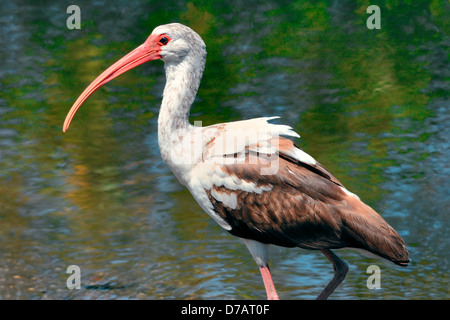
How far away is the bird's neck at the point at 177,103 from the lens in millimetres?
6738

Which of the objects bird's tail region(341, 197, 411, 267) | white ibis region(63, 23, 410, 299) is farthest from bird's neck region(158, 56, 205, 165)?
bird's tail region(341, 197, 411, 267)

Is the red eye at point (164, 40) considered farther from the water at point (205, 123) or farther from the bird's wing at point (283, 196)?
the water at point (205, 123)

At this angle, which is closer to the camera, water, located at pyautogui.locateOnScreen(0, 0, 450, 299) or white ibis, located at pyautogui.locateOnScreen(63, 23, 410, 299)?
white ibis, located at pyautogui.locateOnScreen(63, 23, 410, 299)

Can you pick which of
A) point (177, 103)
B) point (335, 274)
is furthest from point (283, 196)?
point (177, 103)

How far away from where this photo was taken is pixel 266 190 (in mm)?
6625

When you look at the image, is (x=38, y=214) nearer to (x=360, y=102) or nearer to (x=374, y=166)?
(x=374, y=166)

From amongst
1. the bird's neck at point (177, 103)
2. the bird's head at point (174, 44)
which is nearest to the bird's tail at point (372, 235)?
the bird's neck at point (177, 103)

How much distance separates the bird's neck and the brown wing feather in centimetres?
46

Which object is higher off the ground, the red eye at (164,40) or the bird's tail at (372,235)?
the red eye at (164,40)

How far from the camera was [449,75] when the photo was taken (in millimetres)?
13000

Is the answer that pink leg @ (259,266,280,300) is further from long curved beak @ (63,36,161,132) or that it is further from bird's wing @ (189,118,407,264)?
long curved beak @ (63,36,161,132)

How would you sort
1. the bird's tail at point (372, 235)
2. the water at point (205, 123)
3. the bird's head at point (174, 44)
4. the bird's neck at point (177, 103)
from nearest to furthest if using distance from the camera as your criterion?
the bird's tail at point (372, 235)
the bird's neck at point (177, 103)
the bird's head at point (174, 44)
the water at point (205, 123)

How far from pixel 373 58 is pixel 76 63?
4513 mm

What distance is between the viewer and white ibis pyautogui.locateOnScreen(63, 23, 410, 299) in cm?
654
